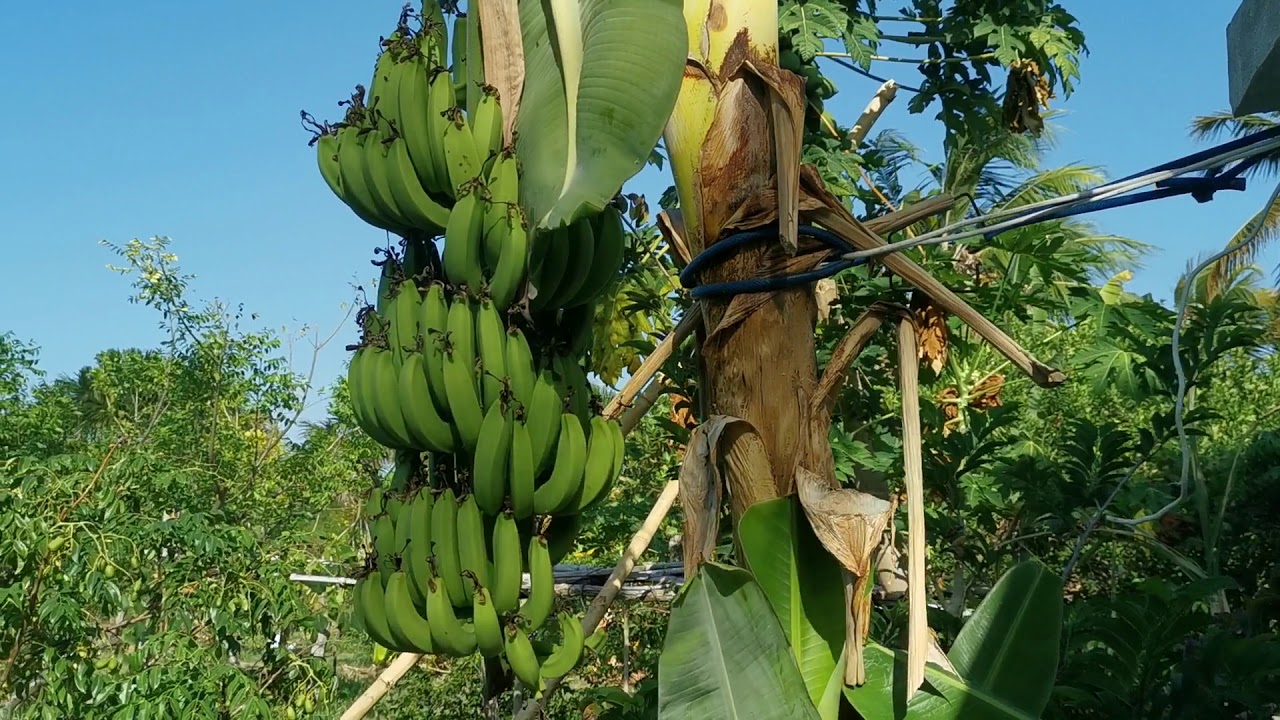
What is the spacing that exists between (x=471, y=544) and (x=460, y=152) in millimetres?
700

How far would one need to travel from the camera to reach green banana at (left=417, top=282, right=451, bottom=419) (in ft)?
5.84

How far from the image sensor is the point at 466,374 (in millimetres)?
1774

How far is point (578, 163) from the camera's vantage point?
3.62ft

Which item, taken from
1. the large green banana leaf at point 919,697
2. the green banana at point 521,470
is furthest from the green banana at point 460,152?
the large green banana leaf at point 919,697

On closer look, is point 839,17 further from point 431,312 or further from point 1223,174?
point 1223,174

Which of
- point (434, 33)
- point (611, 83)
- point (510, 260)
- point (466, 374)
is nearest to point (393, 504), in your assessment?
point (466, 374)

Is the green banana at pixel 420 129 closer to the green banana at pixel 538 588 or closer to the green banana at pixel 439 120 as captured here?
the green banana at pixel 439 120

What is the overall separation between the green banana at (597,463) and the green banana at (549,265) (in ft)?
0.80

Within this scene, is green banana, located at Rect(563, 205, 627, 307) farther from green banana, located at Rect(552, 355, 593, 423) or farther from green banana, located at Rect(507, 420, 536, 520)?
green banana, located at Rect(507, 420, 536, 520)

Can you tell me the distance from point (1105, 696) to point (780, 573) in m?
1.60

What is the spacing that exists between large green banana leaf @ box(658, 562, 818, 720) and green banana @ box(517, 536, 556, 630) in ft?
2.63

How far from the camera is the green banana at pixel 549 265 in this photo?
1793 mm

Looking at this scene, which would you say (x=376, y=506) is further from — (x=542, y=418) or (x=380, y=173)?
(x=380, y=173)

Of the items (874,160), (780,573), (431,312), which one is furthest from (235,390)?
(780,573)
